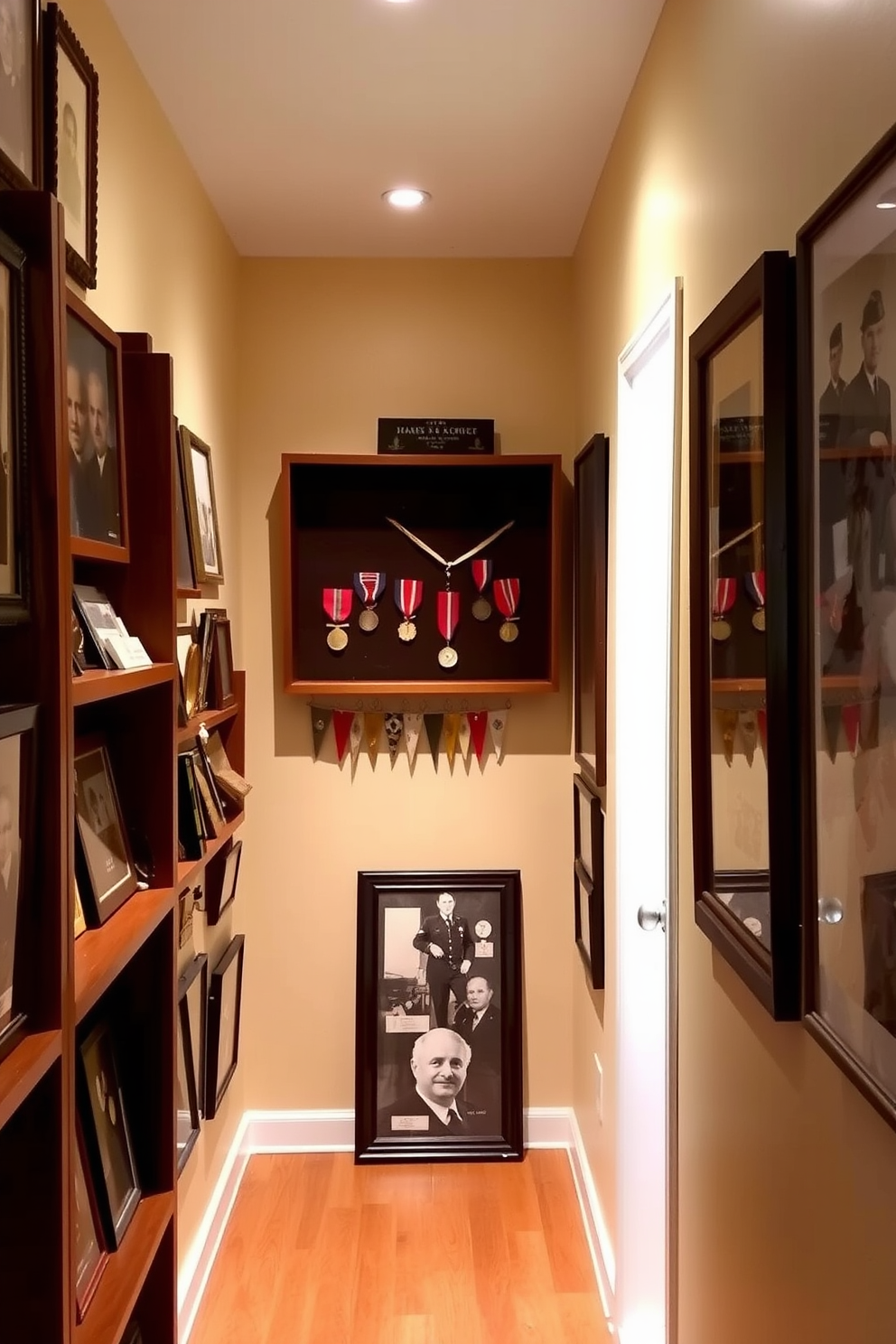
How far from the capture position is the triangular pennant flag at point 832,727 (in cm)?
94

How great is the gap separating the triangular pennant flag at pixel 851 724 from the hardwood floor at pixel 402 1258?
74.1 inches

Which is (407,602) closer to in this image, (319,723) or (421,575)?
(421,575)

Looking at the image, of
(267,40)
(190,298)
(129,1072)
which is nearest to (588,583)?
(190,298)

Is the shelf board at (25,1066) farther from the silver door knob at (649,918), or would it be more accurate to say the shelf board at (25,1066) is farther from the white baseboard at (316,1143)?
the white baseboard at (316,1143)

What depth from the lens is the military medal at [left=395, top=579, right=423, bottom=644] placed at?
114 inches

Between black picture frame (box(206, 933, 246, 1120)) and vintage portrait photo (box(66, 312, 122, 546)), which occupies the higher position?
vintage portrait photo (box(66, 312, 122, 546))

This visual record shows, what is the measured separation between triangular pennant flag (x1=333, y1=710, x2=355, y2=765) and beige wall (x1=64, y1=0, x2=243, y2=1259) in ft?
1.08

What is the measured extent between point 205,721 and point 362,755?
88 cm

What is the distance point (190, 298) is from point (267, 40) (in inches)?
24.7

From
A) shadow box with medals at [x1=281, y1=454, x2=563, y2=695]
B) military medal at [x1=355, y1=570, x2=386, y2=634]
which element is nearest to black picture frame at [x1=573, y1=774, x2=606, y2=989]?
shadow box with medals at [x1=281, y1=454, x2=563, y2=695]

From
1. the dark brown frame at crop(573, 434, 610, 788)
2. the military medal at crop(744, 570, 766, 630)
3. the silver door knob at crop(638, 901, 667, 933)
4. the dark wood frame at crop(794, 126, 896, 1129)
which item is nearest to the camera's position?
the dark wood frame at crop(794, 126, 896, 1129)

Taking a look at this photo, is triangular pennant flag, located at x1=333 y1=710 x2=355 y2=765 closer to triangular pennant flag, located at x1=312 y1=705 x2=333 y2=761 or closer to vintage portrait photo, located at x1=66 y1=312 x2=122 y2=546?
triangular pennant flag, located at x1=312 y1=705 x2=333 y2=761

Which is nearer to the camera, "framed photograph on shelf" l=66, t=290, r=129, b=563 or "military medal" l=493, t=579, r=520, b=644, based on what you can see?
"framed photograph on shelf" l=66, t=290, r=129, b=563

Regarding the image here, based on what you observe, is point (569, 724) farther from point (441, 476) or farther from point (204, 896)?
point (204, 896)
